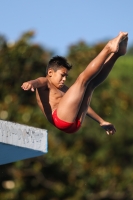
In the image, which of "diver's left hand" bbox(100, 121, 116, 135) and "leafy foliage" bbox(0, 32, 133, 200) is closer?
"diver's left hand" bbox(100, 121, 116, 135)

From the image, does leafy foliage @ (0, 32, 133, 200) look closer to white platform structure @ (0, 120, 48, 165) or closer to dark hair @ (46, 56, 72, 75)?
white platform structure @ (0, 120, 48, 165)

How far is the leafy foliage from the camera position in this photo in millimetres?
14258

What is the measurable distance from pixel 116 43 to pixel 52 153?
7.70 metres

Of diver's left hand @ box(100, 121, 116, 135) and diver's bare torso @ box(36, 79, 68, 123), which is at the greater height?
diver's bare torso @ box(36, 79, 68, 123)

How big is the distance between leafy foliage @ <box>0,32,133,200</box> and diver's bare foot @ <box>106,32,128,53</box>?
725cm

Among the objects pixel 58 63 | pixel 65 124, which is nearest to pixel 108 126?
pixel 65 124

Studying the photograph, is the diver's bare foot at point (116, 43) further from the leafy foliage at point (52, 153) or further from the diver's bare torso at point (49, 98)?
the leafy foliage at point (52, 153)

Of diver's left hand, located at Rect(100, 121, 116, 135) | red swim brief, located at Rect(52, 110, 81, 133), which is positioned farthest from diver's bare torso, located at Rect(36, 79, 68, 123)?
diver's left hand, located at Rect(100, 121, 116, 135)

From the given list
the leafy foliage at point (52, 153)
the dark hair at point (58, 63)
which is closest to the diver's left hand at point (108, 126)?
the dark hair at point (58, 63)

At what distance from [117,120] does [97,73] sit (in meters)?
9.89

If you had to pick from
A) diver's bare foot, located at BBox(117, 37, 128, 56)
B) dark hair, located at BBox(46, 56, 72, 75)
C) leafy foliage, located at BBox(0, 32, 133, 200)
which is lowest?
leafy foliage, located at BBox(0, 32, 133, 200)

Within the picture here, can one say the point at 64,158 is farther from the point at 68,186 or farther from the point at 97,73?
the point at 97,73

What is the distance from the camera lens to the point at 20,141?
720 cm

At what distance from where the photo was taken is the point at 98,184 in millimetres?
15070
